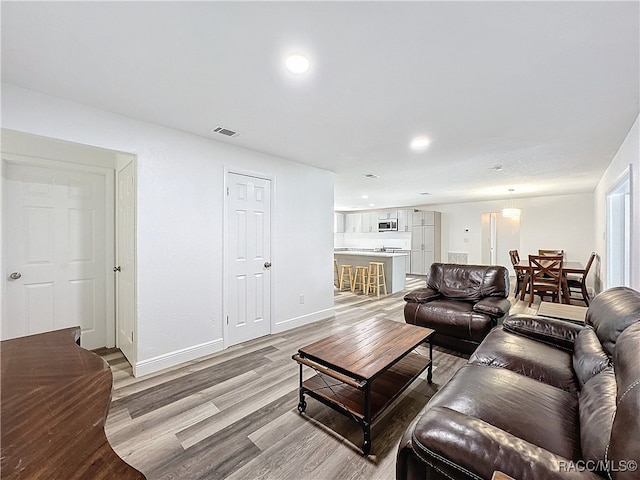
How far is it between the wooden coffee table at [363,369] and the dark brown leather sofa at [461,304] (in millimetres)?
764

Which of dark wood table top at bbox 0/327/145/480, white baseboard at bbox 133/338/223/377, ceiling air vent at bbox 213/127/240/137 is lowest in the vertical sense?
white baseboard at bbox 133/338/223/377

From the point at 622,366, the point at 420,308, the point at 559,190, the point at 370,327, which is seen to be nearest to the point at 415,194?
the point at 559,190

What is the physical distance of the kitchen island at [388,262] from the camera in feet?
20.9

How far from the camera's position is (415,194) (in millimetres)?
7012

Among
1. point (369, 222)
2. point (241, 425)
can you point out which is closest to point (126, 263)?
point (241, 425)

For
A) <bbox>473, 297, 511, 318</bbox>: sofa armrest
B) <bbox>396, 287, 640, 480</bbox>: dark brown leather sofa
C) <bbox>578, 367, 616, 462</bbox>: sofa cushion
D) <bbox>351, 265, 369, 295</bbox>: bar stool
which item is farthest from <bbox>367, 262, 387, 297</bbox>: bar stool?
<bbox>578, 367, 616, 462</bbox>: sofa cushion

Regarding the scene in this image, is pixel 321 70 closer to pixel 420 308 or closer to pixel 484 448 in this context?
pixel 484 448

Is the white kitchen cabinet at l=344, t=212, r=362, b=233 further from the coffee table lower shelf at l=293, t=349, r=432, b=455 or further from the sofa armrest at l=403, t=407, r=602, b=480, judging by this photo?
the sofa armrest at l=403, t=407, r=602, b=480

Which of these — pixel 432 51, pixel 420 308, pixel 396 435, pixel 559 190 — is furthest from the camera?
pixel 559 190

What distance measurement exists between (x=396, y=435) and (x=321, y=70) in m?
2.44

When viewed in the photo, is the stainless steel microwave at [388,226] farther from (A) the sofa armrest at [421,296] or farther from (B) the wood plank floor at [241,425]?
(B) the wood plank floor at [241,425]

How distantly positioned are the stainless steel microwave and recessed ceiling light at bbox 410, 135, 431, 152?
6164 millimetres

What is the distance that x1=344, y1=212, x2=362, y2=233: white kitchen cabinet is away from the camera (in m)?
10.5

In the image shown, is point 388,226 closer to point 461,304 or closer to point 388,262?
point 388,262
